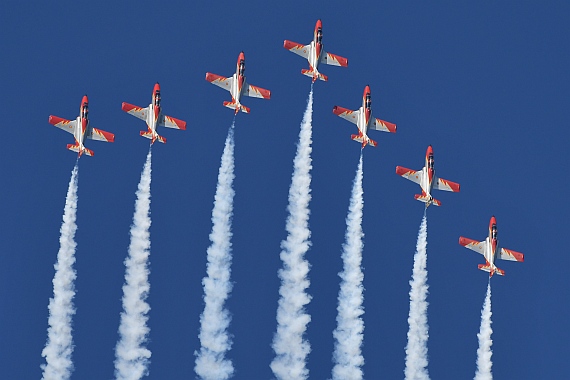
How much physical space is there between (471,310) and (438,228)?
15.6ft

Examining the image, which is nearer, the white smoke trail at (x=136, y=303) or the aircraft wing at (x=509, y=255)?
the white smoke trail at (x=136, y=303)

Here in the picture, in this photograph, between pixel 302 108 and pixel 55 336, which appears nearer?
pixel 55 336

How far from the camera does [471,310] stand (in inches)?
2822

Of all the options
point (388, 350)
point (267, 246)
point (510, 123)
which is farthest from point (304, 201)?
point (510, 123)

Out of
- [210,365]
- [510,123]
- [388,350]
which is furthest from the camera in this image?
[510,123]

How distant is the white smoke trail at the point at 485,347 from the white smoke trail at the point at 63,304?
20.1 metres

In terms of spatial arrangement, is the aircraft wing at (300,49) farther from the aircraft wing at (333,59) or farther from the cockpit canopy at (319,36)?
the aircraft wing at (333,59)

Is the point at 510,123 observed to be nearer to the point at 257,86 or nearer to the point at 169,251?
the point at 257,86

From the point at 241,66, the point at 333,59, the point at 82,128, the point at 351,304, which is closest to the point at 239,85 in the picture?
the point at 241,66

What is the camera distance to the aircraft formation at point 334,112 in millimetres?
65688

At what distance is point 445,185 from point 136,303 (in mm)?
16738

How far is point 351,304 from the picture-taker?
64.6 meters

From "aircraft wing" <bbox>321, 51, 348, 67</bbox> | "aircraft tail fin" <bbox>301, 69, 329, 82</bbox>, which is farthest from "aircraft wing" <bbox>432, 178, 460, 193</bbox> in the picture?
"aircraft tail fin" <bbox>301, 69, 329, 82</bbox>

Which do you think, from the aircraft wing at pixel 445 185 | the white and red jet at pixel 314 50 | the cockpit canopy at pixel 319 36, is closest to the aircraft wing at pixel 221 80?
the white and red jet at pixel 314 50
